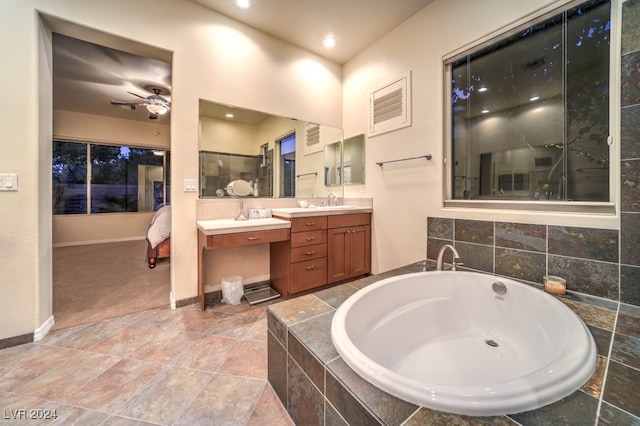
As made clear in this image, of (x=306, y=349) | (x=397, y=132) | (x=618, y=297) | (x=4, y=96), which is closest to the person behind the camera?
(x=306, y=349)

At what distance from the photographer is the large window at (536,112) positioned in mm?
1517

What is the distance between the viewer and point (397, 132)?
2570 mm

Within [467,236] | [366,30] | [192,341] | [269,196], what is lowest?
[192,341]

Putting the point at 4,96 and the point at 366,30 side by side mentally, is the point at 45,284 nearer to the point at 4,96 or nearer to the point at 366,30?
the point at 4,96

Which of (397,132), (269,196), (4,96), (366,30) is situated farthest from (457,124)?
(4,96)

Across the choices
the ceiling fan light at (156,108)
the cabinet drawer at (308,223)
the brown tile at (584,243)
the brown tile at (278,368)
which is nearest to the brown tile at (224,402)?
the brown tile at (278,368)

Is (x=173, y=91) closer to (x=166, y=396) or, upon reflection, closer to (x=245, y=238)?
(x=245, y=238)

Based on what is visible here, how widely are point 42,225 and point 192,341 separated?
1.35 metres

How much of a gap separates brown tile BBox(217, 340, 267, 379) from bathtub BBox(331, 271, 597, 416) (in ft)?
2.15

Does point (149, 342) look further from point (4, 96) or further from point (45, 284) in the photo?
point (4, 96)

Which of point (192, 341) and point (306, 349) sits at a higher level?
point (306, 349)

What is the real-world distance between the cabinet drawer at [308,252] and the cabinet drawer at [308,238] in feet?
0.13

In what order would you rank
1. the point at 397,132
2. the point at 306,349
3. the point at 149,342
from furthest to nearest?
the point at 397,132 < the point at 149,342 < the point at 306,349

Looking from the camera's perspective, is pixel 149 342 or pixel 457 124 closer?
pixel 149 342
